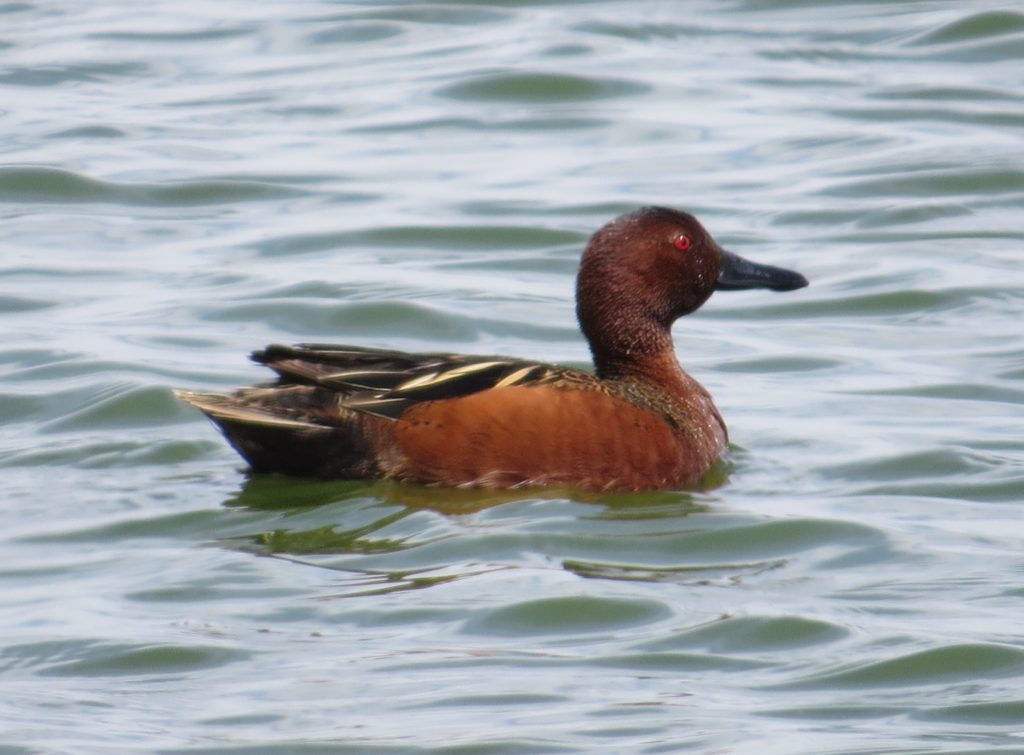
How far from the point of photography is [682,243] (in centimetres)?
964

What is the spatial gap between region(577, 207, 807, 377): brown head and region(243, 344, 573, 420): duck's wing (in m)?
0.76

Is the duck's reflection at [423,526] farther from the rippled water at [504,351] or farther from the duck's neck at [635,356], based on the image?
the duck's neck at [635,356]

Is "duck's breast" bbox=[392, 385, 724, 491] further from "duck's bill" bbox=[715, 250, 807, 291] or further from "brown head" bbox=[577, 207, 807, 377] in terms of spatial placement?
"duck's bill" bbox=[715, 250, 807, 291]

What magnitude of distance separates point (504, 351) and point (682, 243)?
214 centimetres

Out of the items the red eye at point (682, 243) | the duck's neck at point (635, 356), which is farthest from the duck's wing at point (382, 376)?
the red eye at point (682, 243)

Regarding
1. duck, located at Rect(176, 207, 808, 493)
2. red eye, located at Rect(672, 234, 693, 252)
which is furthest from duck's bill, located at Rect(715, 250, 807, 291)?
duck, located at Rect(176, 207, 808, 493)

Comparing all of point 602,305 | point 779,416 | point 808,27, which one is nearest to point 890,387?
point 779,416

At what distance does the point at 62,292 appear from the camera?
1259 centimetres

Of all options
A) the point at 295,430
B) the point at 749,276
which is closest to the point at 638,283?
the point at 749,276

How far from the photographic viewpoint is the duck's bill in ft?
32.7

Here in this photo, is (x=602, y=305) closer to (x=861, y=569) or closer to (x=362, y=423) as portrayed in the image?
(x=362, y=423)

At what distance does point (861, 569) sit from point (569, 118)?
9.44m

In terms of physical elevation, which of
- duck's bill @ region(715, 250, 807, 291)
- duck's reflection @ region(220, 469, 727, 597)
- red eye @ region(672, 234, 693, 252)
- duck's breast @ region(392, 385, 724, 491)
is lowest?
duck's reflection @ region(220, 469, 727, 597)

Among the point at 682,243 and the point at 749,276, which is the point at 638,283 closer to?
the point at 682,243
